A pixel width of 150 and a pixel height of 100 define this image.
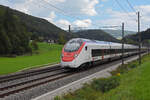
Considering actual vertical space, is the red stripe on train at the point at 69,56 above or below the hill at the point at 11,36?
below

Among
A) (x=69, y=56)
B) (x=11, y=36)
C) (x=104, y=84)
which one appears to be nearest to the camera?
(x=104, y=84)

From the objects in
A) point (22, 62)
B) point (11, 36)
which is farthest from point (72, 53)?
point (11, 36)

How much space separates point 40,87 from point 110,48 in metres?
18.3

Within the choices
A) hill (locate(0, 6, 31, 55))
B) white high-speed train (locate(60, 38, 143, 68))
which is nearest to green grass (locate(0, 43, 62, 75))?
white high-speed train (locate(60, 38, 143, 68))

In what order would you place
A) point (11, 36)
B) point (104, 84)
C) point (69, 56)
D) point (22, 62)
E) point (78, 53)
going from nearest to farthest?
point (104, 84)
point (69, 56)
point (78, 53)
point (22, 62)
point (11, 36)

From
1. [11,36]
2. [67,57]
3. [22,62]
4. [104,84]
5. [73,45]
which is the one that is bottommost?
[104,84]

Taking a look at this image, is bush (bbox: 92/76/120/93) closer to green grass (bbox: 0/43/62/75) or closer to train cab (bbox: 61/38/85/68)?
train cab (bbox: 61/38/85/68)

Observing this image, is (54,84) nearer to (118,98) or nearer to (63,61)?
(63,61)

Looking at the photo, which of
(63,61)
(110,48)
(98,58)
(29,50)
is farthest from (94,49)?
(29,50)

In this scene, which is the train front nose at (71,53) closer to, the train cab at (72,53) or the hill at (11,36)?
the train cab at (72,53)

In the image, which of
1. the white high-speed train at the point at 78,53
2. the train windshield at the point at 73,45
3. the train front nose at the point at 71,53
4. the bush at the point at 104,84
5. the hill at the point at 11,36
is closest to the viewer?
the bush at the point at 104,84

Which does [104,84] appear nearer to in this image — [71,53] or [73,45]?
[71,53]

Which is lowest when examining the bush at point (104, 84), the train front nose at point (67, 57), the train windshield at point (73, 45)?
the bush at point (104, 84)

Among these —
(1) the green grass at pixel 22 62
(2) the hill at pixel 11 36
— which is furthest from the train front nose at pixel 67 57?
(2) the hill at pixel 11 36
